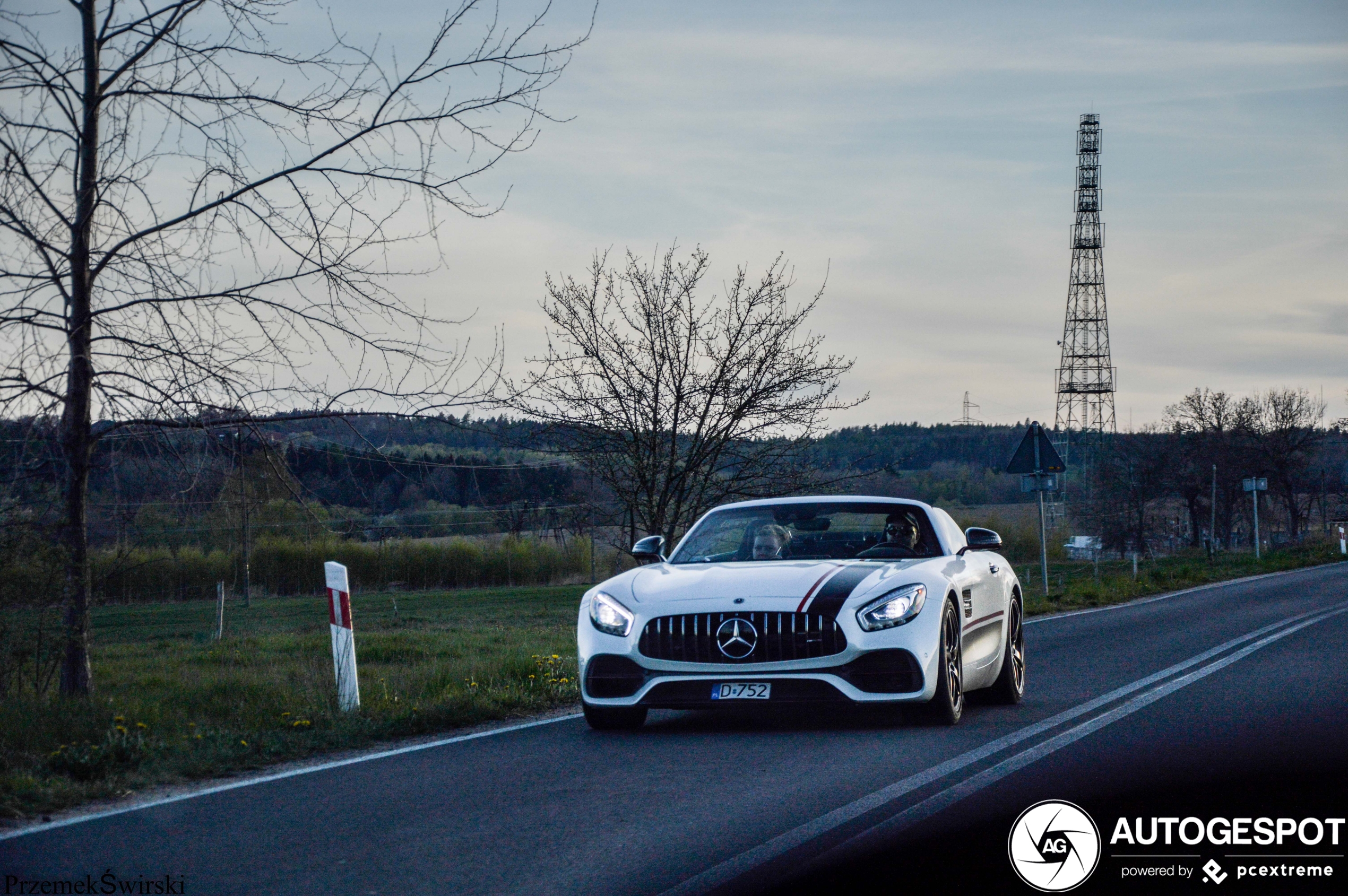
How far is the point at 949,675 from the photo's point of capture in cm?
795

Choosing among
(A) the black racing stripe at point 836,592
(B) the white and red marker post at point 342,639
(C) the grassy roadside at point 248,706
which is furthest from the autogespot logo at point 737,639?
(B) the white and red marker post at point 342,639

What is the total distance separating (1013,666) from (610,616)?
10.7ft

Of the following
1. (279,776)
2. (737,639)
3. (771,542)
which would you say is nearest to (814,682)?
(737,639)

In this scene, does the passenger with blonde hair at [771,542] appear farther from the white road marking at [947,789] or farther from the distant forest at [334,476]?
the distant forest at [334,476]

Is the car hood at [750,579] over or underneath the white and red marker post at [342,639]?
over

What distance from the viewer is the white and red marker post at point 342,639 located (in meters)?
9.30

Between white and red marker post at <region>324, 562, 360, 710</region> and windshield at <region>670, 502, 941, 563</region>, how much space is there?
238 cm

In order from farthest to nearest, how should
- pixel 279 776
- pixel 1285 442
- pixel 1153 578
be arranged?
pixel 1285 442, pixel 1153 578, pixel 279 776

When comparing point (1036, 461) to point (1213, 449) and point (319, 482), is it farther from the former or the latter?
point (1213, 449)

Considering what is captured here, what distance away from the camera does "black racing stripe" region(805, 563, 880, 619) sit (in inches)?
297

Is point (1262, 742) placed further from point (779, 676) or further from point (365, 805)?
point (365, 805)

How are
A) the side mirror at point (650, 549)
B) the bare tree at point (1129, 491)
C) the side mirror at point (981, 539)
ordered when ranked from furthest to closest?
the bare tree at point (1129, 491) < the side mirror at point (981, 539) < the side mirror at point (650, 549)

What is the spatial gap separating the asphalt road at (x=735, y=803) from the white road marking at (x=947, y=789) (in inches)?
0.7

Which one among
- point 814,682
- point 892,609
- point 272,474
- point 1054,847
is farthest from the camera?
point 272,474
